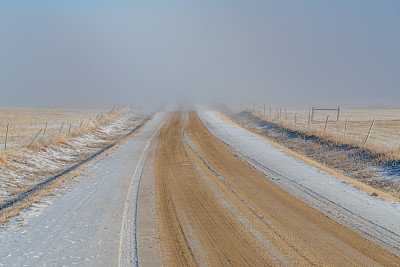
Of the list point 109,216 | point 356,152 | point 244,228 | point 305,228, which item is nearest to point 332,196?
point 305,228

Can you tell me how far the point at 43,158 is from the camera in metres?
17.8

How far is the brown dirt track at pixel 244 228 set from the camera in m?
6.57

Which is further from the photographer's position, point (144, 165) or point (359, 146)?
point (359, 146)

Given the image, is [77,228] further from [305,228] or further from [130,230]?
[305,228]

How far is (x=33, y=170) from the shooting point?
15938 millimetres

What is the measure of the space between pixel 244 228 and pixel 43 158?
503 inches

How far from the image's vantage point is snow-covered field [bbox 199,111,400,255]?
27.2 ft

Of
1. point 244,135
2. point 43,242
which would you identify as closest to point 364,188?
point 43,242

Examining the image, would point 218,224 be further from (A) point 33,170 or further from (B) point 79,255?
(A) point 33,170

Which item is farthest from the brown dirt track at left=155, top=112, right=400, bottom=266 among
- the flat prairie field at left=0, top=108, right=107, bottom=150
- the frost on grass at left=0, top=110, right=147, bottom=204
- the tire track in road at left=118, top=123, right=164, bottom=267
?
the flat prairie field at left=0, top=108, right=107, bottom=150

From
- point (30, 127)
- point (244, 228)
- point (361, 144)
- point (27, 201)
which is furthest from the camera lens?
point (30, 127)

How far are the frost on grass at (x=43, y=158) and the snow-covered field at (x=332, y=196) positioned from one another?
8665 millimetres

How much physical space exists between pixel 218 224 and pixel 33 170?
1060 centimetres

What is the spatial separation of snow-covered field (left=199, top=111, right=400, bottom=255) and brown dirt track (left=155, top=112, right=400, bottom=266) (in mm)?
439
